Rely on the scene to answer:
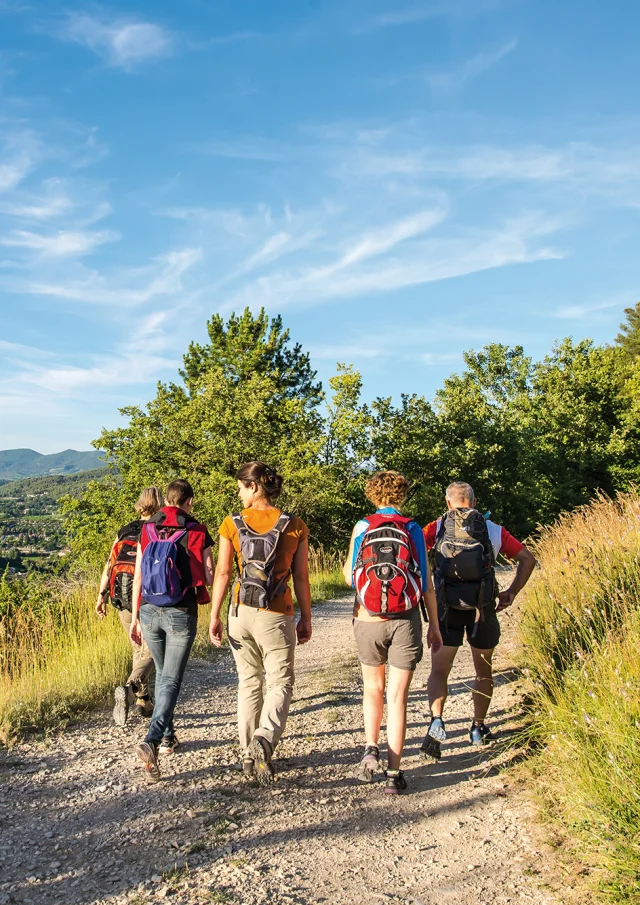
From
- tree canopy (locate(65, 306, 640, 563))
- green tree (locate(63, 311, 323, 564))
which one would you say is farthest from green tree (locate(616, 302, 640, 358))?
green tree (locate(63, 311, 323, 564))

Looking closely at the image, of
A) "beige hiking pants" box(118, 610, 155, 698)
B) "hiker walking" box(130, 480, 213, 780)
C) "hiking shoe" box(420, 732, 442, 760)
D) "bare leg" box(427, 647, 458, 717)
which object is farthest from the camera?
"beige hiking pants" box(118, 610, 155, 698)

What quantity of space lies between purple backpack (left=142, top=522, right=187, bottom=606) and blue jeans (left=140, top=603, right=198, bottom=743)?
10 cm

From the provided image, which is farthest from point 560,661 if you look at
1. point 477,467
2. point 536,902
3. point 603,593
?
point 477,467

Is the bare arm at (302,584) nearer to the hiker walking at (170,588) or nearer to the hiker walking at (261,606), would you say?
the hiker walking at (261,606)

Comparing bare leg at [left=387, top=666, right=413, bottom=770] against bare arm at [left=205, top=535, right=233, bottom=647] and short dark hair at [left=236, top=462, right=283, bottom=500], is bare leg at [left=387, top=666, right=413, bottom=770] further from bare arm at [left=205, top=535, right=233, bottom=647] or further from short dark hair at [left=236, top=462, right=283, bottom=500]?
short dark hair at [left=236, top=462, right=283, bottom=500]

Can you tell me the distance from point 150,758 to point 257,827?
0.94m

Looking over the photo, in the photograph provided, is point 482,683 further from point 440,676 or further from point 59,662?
point 59,662

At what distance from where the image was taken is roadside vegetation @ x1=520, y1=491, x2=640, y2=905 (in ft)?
9.65

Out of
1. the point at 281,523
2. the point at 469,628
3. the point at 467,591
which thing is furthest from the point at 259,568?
the point at 469,628

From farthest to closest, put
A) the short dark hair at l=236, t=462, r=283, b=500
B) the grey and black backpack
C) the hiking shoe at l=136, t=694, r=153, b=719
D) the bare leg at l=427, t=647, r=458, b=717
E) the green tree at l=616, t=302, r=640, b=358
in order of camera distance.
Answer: the green tree at l=616, t=302, r=640, b=358
the hiking shoe at l=136, t=694, r=153, b=719
the bare leg at l=427, t=647, r=458, b=717
the short dark hair at l=236, t=462, r=283, b=500
the grey and black backpack

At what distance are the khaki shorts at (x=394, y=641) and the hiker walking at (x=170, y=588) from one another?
115 cm

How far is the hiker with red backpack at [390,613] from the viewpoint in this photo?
4102 millimetres

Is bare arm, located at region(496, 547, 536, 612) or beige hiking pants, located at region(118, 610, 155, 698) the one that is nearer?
bare arm, located at region(496, 547, 536, 612)

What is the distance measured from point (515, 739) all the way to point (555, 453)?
34.9m
